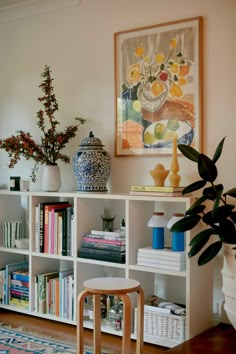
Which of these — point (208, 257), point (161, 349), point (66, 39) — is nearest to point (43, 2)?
point (66, 39)

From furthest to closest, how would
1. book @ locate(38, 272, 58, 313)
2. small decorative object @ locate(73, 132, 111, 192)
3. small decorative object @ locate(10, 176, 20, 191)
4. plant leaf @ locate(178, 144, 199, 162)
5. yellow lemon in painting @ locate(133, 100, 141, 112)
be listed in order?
1. small decorative object @ locate(10, 176, 20, 191)
2. book @ locate(38, 272, 58, 313)
3. yellow lemon in painting @ locate(133, 100, 141, 112)
4. small decorative object @ locate(73, 132, 111, 192)
5. plant leaf @ locate(178, 144, 199, 162)

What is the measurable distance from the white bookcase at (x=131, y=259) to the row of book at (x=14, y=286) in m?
0.06

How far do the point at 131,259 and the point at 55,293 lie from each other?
70 centimetres

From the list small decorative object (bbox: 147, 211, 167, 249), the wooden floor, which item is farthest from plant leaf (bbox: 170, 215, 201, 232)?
the wooden floor

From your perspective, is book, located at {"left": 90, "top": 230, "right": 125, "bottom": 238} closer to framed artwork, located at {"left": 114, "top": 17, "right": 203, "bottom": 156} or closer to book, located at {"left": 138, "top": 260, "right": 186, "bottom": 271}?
book, located at {"left": 138, "top": 260, "right": 186, "bottom": 271}

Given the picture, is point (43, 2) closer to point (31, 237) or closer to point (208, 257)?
point (31, 237)

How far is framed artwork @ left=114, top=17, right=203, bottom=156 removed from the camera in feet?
10.6

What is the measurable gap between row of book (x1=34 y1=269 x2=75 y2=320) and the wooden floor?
0.07 meters

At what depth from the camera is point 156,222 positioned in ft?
10.0

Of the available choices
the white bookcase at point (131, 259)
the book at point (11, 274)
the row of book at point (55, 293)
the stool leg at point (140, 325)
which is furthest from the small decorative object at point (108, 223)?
the stool leg at point (140, 325)

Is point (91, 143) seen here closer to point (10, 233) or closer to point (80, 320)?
point (10, 233)

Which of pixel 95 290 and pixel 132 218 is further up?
pixel 132 218

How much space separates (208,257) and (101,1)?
6.80ft

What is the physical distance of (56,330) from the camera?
3322 mm
